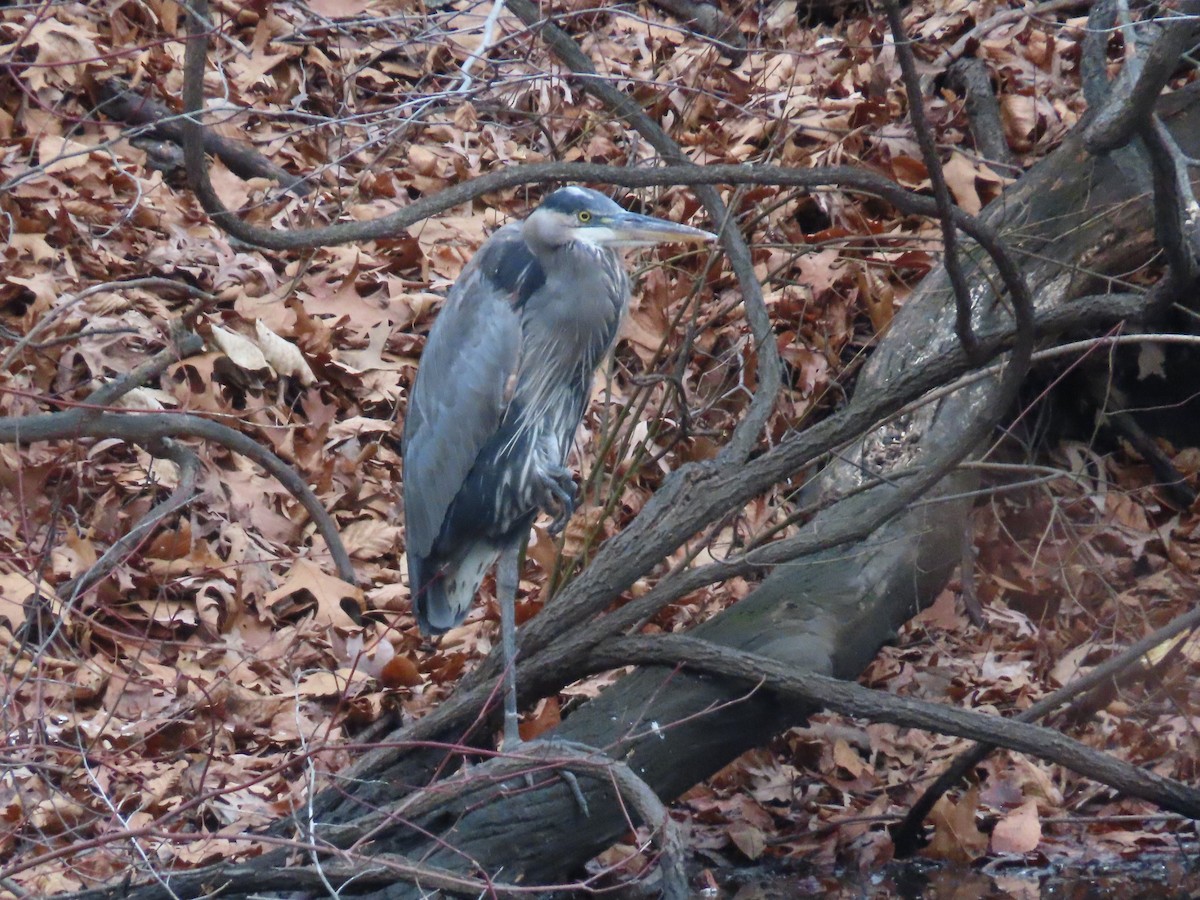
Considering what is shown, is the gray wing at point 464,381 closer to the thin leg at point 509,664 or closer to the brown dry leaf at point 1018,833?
the thin leg at point 509,664

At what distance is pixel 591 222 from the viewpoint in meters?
4.04

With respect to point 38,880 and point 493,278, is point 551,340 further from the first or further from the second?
point 38,880

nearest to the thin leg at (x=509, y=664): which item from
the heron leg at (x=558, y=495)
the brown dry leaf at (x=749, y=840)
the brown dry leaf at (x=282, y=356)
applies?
A: the heron leg at (x=558, y=495)

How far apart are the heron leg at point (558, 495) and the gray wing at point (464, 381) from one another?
0.77 feet

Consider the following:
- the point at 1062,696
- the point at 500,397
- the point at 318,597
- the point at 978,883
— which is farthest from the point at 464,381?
the point at 978,883

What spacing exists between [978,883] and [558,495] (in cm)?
170

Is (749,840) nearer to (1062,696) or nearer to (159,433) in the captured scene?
(1062,696)

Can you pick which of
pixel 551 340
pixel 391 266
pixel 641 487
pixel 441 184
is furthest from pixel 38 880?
pixel 441 184

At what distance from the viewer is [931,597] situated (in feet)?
14.6

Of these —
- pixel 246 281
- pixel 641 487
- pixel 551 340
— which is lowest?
pixel 641 487

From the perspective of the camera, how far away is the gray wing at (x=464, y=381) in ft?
13.8

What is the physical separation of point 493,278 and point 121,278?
2.24m

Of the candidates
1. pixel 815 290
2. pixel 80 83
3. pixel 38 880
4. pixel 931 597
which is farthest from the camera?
pixel 80 83

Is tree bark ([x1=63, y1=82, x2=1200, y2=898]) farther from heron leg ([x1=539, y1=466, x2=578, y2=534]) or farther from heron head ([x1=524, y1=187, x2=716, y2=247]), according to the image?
heron head ([x1=524, y1=187, x2=716, y2=247])
